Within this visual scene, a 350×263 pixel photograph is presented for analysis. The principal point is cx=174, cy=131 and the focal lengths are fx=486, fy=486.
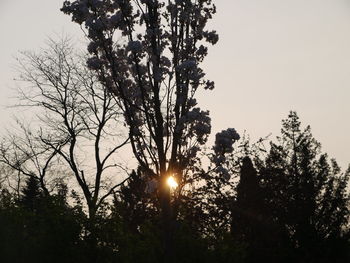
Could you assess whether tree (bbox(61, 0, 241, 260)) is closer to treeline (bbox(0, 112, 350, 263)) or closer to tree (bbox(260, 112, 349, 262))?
treeline (bbox(0, 112, 350, 263))

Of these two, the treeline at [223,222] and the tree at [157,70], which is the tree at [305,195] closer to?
the treeline at [223,222]

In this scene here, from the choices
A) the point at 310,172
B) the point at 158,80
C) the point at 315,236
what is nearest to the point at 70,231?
the point at 158,80

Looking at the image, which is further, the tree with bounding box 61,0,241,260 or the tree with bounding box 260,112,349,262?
the tree with bounding box 260,112,349,262

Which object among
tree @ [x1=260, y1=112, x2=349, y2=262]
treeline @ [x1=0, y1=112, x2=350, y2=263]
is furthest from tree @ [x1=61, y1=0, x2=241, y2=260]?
tree @ [x1=260, y1=112, x2=349, y2=262]

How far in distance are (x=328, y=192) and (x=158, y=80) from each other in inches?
1004

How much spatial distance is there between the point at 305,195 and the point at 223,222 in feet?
17.4

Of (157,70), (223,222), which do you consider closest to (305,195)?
(223,222)

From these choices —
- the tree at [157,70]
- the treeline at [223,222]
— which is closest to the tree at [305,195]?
the treeline at [223,222]

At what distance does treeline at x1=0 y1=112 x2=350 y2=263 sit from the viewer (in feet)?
45.4

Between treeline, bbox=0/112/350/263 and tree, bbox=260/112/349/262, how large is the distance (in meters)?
0.06

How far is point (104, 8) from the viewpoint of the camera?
32.1ft

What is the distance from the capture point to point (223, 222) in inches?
1176

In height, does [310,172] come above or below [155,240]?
above

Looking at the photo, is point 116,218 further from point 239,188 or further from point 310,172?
point 310,172
